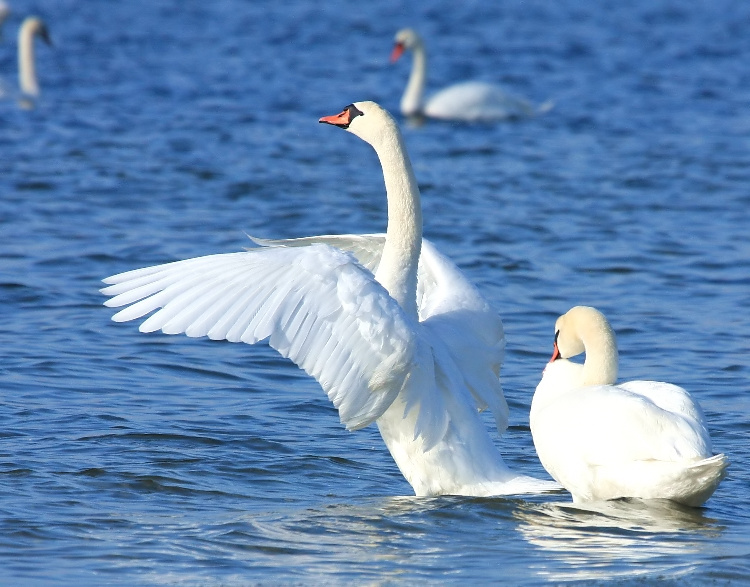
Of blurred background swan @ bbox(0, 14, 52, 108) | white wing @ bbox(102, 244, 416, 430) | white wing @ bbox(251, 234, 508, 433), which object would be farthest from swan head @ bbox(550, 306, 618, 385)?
blurred background swan @ bbox(0, 14, 52, 108)

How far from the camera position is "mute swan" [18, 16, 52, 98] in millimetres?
19375

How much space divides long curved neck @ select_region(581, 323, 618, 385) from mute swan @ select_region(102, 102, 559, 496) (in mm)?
492

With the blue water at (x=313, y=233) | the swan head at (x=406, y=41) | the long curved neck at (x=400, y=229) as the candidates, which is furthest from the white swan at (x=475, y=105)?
the long curved neck at (x=400, y=229)

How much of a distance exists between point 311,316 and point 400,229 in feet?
2.90

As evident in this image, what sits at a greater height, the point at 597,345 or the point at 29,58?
the point at 29,58

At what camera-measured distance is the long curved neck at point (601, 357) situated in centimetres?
655

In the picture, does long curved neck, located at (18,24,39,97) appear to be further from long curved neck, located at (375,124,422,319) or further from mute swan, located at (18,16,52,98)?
long curved neck, located at (375,124,422,319)

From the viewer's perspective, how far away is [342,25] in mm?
27234

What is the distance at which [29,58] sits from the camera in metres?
20.1

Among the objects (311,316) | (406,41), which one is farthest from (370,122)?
(406,41)

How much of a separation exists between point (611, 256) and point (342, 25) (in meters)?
16.7

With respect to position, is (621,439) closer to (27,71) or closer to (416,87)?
(416,87)

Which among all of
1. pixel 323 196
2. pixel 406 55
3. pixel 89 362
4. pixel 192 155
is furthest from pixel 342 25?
pixel 89 362

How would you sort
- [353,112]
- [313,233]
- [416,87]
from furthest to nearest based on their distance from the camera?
1. [416,87]
2. [313,233]
3. [353,112]
